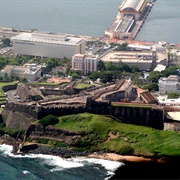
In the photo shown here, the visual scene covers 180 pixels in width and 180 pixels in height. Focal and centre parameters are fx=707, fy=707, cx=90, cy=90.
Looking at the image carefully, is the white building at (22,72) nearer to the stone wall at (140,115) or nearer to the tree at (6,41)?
the tree at (6,41)

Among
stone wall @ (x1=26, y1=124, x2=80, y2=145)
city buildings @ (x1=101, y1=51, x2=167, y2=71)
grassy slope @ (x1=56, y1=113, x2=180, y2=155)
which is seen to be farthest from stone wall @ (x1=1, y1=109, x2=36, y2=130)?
city buildings @ (x1=101, y1=51, x2=167, y2=71)

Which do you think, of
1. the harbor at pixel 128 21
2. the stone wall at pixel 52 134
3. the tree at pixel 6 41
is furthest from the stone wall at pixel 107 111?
the harbor at pixel 128 21

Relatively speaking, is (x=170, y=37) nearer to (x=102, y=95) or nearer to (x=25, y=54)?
(x=25, y=54)

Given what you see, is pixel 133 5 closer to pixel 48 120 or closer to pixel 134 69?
pixel 134 69

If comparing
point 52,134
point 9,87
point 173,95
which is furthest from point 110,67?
point 52,134

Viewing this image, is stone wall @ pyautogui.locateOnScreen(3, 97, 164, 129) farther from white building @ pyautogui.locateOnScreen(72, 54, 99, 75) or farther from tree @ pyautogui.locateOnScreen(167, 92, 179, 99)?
white building @ pyautogui.locateOnScreen(72, 54, 99, 75)

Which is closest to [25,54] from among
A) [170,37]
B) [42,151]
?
[170,37]
